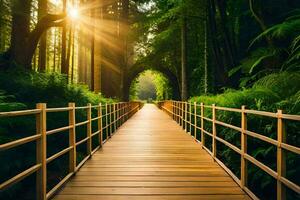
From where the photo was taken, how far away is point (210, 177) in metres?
5.60

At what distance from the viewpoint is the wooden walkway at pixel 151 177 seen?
15.1ft

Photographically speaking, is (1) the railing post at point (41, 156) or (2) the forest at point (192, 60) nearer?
(1) the railing post at point (41, 156)

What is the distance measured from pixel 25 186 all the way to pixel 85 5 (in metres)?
19.3

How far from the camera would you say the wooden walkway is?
181 inches

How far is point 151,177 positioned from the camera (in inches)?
219

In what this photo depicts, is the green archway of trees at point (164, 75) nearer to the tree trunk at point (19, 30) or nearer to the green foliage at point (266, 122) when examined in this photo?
the tree trunk at point (19, 30)

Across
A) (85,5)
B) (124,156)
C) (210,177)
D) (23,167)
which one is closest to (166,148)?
(124,156)

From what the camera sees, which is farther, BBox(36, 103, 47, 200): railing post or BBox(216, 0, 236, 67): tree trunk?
BBox(216, 0, 236, 67): tree trunk

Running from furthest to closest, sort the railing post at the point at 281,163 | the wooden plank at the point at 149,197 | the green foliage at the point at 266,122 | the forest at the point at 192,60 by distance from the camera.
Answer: the forest at the point at 192,60 < the green foliage at the point at 266,122 < the wooden plank at the point at 149,197 < the railing post at the point at 281,163

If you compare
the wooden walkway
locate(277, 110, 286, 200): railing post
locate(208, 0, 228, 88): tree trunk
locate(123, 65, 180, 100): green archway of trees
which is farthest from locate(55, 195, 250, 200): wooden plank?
locate(123, 65, 180, 100): green archway of trees

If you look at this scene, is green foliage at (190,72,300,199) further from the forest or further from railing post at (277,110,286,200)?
railing post at (277,110,286,200)

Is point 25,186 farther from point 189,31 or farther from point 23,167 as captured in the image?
point 189,31

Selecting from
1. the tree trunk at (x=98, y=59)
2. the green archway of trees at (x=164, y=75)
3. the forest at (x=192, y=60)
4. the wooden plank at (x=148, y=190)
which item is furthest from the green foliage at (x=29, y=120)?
the green archway of trees at (x=164, y=75)

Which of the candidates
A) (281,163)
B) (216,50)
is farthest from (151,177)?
(216,50)
